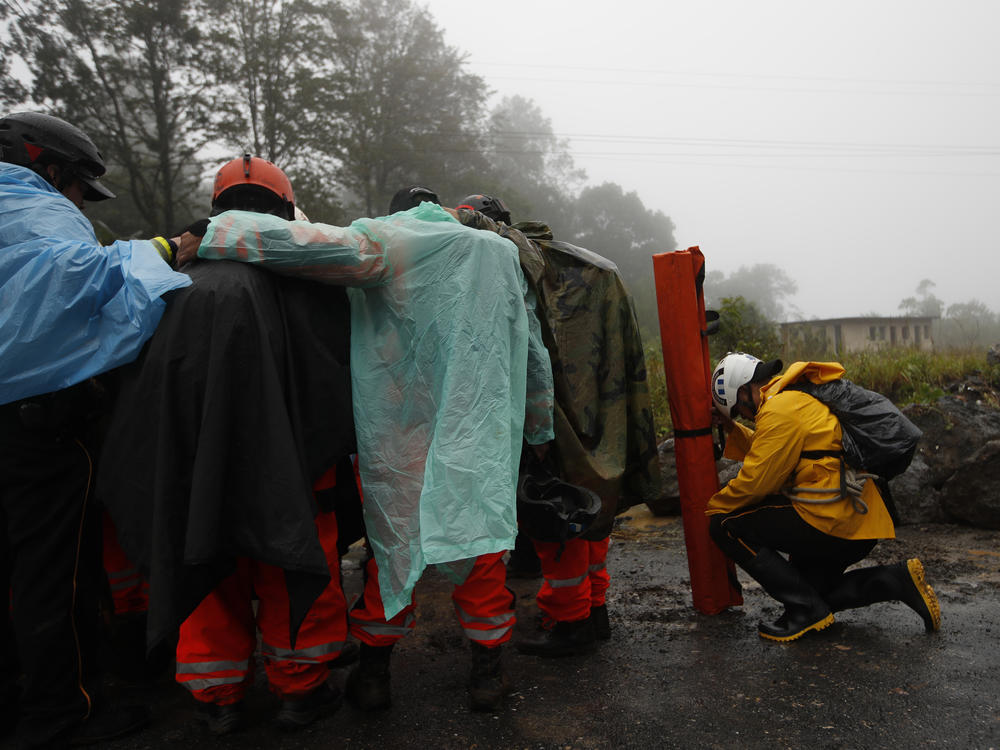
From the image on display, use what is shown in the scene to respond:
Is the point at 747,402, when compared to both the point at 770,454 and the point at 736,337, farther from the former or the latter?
the point at 736,337

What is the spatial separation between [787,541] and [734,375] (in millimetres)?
795

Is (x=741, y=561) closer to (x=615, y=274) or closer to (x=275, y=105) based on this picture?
(x=615, y=274)

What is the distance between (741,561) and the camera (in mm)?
3309

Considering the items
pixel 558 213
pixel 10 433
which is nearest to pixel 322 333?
pixel 10 433

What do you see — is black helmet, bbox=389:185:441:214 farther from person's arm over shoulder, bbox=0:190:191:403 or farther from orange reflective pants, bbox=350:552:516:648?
orange reflective pants, bbox=350:552:516:648

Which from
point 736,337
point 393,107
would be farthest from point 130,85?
point 736,337

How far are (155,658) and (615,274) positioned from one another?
102 inches

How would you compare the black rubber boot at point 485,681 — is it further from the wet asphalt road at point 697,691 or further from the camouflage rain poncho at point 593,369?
the camouflage rain poncho at point 593,369

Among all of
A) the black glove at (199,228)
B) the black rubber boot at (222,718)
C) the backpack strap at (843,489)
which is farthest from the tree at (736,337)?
the black rubber boot at (222,718)

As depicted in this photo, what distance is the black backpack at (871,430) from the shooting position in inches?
121

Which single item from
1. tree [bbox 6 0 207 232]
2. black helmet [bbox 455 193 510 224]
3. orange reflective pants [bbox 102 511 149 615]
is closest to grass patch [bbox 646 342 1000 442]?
black helmet [bbox 455 193 510 224]

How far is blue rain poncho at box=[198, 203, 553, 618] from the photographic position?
2.41m

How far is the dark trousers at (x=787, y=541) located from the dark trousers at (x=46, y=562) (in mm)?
2649

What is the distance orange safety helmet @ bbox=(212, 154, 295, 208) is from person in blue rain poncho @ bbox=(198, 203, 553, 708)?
317 mm
